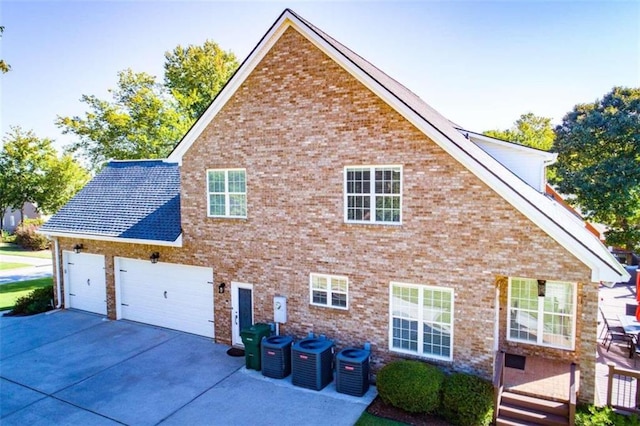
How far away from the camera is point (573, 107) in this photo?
1139 inches

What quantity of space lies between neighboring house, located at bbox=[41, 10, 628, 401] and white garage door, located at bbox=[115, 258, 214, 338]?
0.32 ft

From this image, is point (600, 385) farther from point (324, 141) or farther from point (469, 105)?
point (469, 105)

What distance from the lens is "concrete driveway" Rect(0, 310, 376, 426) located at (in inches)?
367

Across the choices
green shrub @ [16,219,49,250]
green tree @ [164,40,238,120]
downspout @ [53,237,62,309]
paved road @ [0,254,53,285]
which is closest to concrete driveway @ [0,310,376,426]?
downspout @ [53,237,62,309]

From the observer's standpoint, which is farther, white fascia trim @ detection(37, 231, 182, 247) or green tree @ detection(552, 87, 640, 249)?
green tree @ detection(552, 87, 640, 249)

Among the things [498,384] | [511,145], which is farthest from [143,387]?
[511,145]

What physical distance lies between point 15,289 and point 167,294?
14545 millimetres

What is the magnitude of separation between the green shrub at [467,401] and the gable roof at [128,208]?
9870mm

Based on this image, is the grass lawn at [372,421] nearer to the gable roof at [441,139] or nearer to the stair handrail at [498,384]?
the stair handrail at [498,384]

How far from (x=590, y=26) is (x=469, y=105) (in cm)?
1804

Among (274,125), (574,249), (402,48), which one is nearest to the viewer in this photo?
(574,249)

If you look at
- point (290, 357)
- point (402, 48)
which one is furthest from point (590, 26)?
point (290, 357)

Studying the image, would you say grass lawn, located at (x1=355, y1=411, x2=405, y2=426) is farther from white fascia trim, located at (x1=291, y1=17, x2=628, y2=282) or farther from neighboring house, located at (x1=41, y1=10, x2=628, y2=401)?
white fascia trim, located at (x1=291, y1=17, x2=628, y2=282)

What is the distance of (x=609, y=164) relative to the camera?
23.4m
